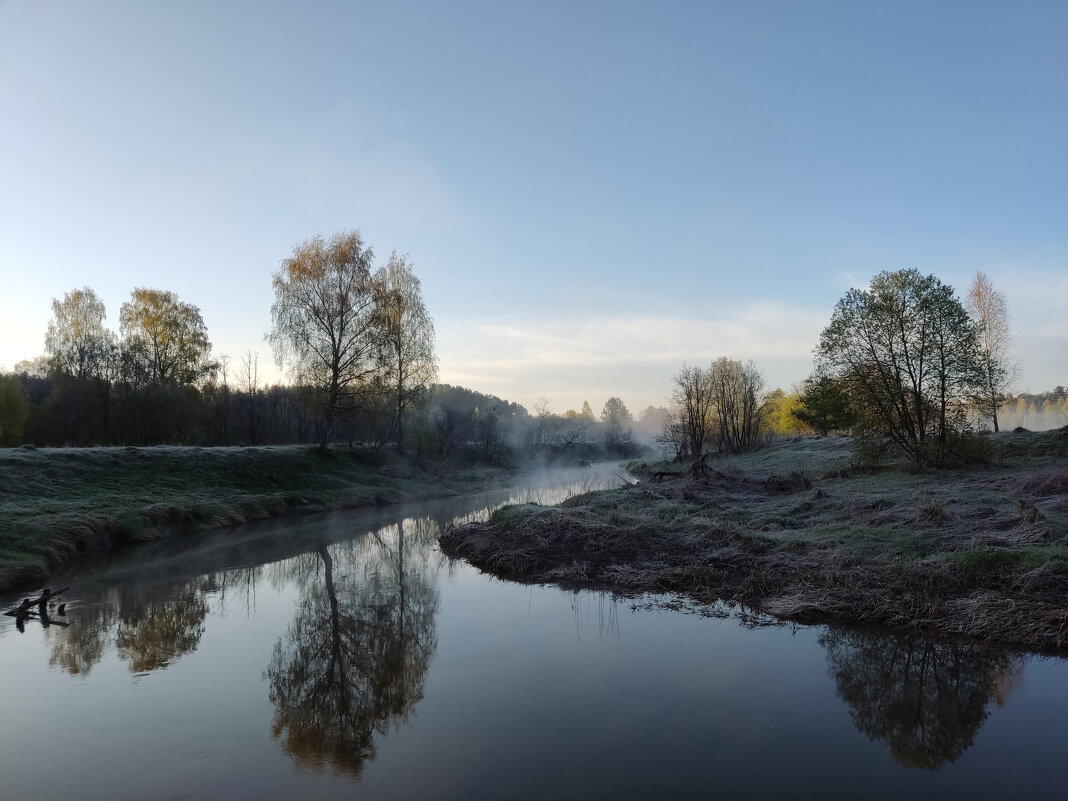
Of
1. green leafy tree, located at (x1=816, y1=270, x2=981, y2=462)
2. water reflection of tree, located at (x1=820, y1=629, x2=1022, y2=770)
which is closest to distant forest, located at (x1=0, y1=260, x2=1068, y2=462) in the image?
green leafy tree, located at (x1=816, y1=270, x2=981, y2=462)

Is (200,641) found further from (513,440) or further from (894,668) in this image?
(513,440)

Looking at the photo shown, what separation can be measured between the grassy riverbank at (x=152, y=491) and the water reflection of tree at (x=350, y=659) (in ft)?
21.1

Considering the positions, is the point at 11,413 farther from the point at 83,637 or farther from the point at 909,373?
the point at 909,373

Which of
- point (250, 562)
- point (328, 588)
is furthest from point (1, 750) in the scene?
point (250, 562)

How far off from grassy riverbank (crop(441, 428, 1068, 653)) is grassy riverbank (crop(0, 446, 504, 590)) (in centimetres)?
975

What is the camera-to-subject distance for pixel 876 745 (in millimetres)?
5398

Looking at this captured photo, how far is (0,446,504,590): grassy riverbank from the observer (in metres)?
14.8

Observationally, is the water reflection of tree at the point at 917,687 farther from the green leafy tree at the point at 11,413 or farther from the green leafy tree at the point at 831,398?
the green leafy tree at the point at 11,413

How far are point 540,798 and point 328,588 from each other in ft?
30.2

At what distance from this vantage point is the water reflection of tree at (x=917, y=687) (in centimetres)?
545

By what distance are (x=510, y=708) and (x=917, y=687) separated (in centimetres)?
463

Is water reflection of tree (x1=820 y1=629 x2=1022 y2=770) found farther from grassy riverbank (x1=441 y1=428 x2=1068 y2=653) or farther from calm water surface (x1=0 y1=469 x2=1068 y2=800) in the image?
grassy riverbank (x1=441 y1=428 x2=1068 y2=653)

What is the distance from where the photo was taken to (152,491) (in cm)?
2100

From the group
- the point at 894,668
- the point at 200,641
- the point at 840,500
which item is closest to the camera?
the point at 894,668
